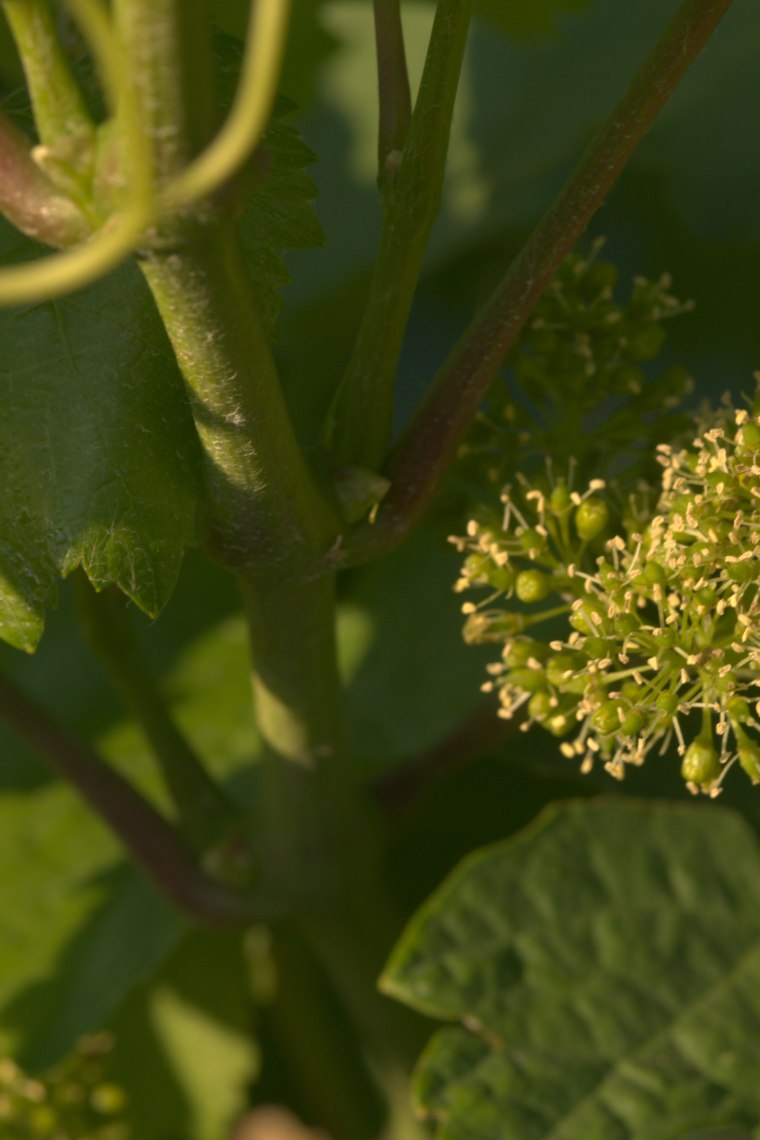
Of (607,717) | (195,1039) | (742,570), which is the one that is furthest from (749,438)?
(195,1039)

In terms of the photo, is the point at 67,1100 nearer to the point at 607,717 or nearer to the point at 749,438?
the point at 607,717

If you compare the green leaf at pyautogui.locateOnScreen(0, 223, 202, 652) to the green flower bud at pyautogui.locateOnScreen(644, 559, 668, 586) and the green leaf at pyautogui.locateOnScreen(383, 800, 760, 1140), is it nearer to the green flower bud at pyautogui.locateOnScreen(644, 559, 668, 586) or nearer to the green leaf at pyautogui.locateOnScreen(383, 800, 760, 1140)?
the green flower bud at pyautogui.locateOnScreen(644, 559, 668, 586)

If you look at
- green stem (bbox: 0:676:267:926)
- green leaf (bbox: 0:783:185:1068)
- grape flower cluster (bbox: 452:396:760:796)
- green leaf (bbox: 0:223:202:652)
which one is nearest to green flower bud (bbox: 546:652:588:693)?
grape flower cluster (bbox: 452:396:760:796)

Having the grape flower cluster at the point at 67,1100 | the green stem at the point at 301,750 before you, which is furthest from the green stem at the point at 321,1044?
the green stem at the point at 301,750

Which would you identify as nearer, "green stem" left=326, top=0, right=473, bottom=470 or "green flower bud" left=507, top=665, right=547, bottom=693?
"green stem" left=326, top=0, right=473, bottom=470

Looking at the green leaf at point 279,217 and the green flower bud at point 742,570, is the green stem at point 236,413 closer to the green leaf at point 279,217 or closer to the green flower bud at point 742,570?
the green leaf at point 279,217

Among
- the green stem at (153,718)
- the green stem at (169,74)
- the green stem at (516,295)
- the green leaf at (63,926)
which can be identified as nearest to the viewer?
the green stem at (169,74)

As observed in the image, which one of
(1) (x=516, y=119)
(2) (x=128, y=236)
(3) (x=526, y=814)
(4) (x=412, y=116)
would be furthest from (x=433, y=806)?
(2) (x=128, y=236)
